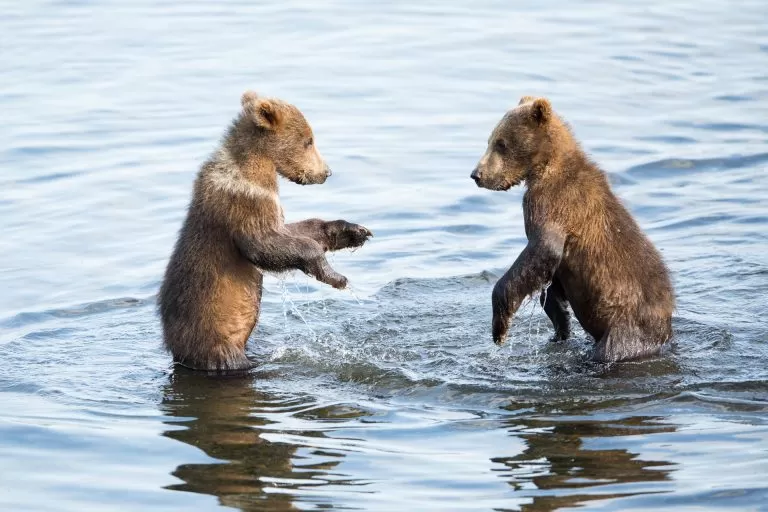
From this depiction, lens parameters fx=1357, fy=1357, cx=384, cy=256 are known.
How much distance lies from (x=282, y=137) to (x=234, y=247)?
0.98m

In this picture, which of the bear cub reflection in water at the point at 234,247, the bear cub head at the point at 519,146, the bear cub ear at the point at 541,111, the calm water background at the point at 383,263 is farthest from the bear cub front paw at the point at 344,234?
the bear cub ear at the point at 541,111

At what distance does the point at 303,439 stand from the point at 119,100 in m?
11.8

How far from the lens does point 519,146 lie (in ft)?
34.1

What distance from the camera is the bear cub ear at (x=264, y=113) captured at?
34.6ft

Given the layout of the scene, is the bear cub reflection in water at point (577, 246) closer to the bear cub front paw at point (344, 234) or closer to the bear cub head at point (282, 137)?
the bear cub front paw at point (344, 234)

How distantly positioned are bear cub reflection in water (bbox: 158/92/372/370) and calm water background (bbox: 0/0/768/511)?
40 cm

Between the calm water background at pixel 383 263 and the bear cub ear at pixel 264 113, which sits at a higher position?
the bear cub ear at pixel 264 113

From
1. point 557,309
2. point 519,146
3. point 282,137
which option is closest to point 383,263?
point 557,309

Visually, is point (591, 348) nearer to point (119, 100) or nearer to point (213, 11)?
point (119, 100)

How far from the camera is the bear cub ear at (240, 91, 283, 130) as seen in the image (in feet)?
34.6

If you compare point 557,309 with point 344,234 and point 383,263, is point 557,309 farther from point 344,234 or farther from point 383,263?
point 383,263

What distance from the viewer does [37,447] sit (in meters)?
8.91

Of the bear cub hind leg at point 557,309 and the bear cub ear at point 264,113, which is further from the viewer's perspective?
the bear cub hind leg at point 557,309

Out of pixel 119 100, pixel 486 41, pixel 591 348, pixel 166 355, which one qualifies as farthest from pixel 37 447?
pixel 486 41
